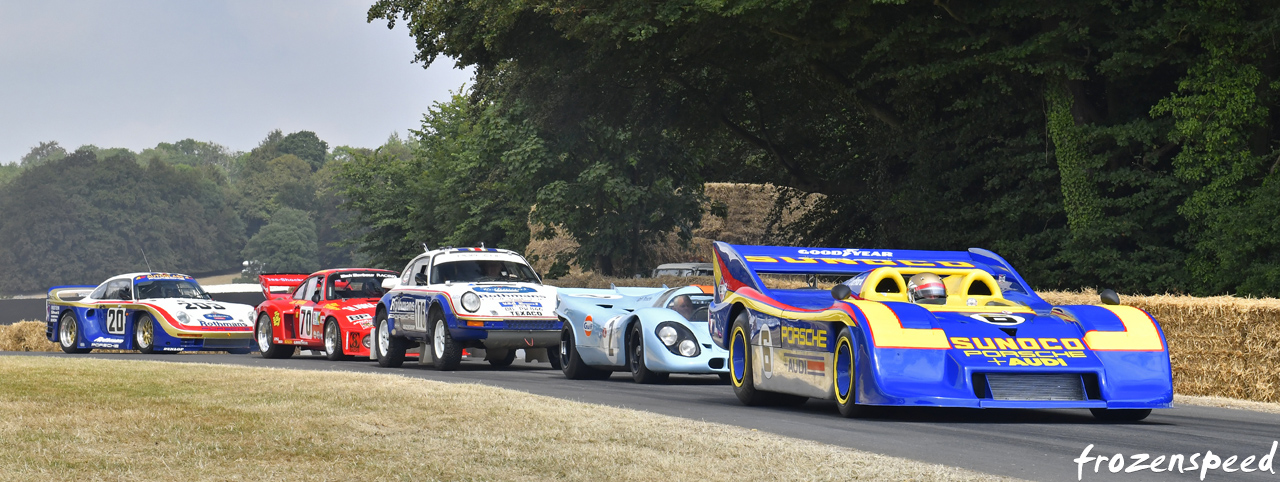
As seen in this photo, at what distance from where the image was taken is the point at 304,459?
307 inches

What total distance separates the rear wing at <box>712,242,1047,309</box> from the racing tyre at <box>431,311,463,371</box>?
7.00 metres

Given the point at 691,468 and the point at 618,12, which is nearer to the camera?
the point at 691,468

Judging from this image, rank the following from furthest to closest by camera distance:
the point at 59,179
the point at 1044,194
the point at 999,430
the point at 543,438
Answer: the point at 59,179, the point at 1044,194, the point at 999,430, the point at 543,438

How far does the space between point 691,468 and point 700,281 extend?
65.6 ft

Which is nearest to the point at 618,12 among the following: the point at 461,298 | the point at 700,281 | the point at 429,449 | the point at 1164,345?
the point at 700,281

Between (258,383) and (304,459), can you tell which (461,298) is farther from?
(304,459)

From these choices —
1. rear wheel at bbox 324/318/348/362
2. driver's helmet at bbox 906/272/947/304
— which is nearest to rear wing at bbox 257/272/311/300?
rear wheel at bbox 324/318/348/362

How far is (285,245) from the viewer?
5477 inches

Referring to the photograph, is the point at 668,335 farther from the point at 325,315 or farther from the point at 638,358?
the point at 325,315

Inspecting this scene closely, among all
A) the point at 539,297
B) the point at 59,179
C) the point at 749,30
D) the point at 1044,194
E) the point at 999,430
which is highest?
the point at 59,179

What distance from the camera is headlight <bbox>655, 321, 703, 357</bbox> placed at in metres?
15.6

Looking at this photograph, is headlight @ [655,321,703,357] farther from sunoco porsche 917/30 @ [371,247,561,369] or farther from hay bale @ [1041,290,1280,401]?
hay bale @ [1041,290,1280,401]

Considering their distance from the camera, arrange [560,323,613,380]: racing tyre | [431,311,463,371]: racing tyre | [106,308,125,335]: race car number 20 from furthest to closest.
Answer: [106,308,125,335]: race car number 20 < [431,311,463,371]: racing tyre < [560,323,613,380]: racing tyre

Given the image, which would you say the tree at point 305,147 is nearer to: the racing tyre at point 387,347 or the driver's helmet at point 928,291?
the racing tyre at point 387,347
